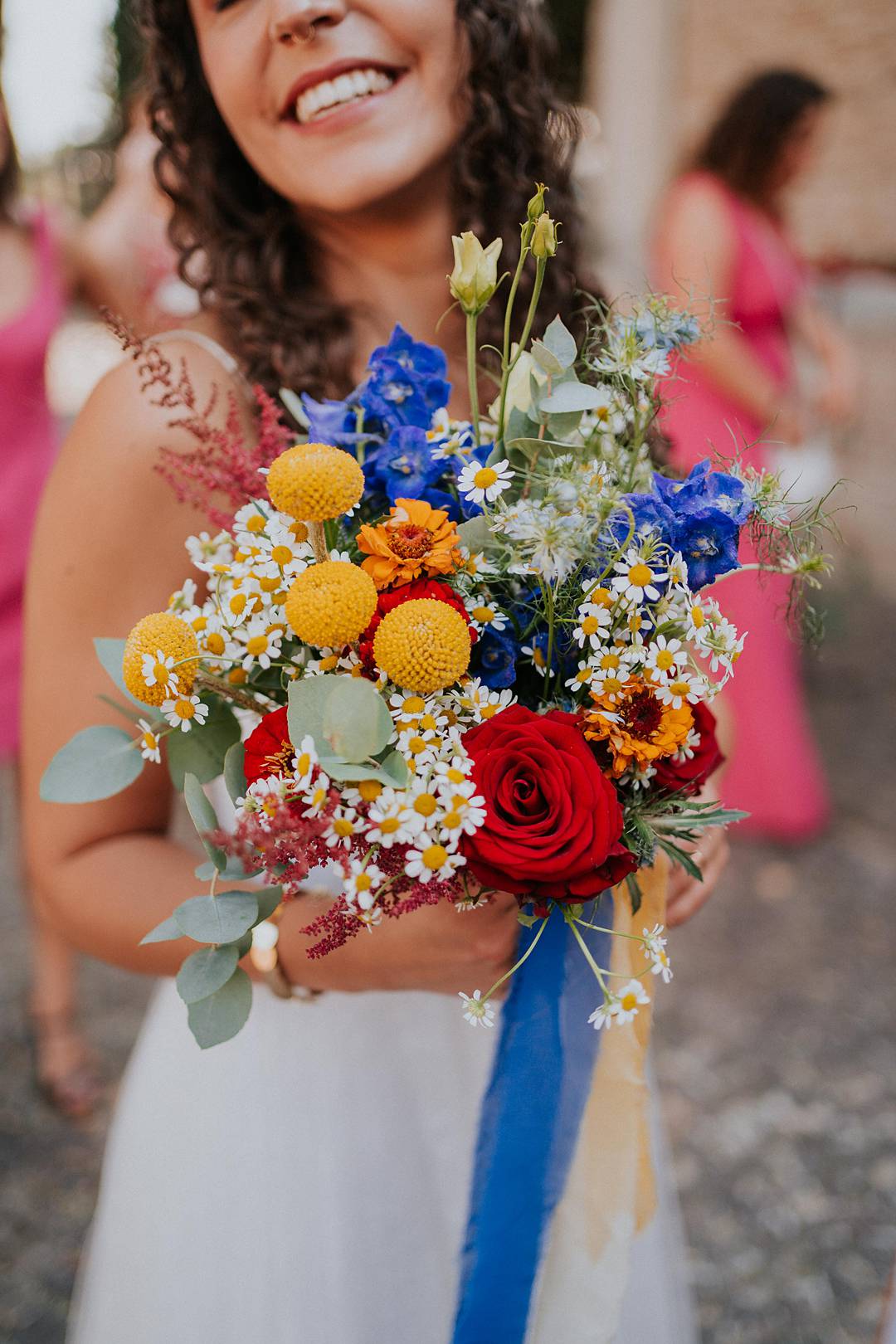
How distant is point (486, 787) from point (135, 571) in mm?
597

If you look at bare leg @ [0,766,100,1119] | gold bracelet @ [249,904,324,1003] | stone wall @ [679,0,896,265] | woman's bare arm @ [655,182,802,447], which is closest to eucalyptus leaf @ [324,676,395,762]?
gold bracelet @ [249,904,324,1003]

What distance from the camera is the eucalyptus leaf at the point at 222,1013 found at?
2.99 ft

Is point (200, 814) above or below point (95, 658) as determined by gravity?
below

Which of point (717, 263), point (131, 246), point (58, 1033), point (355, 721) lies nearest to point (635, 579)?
point (355, 721)

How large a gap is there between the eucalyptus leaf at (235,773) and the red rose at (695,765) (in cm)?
36

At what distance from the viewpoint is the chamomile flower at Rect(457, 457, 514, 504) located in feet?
2.91

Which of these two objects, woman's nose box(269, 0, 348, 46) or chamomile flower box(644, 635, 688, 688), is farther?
woman's nose box(269, 0, 348, 46)

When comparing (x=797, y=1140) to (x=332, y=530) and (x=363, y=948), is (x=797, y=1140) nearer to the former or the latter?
(x=363, y=948)

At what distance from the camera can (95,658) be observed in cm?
124

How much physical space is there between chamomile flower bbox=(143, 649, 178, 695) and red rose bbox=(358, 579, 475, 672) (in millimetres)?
150

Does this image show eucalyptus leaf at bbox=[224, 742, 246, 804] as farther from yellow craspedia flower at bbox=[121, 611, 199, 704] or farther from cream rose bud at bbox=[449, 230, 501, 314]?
cream rose bud at bbox=[449, 230, 501, 314]

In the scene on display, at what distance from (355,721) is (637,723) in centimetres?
24

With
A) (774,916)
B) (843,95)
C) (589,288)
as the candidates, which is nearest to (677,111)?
(843,95)

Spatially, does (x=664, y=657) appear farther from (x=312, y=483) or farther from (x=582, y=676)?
(x=312, y=483)
